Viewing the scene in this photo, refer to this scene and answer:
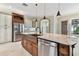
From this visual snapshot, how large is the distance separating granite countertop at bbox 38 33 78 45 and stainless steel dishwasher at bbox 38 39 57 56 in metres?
0.08

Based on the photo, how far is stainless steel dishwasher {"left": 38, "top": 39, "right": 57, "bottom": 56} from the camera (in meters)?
1.65

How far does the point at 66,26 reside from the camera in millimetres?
1587

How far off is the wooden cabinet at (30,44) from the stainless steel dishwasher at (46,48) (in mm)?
80

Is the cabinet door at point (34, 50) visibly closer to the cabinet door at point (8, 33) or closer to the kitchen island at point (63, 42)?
the kitchen island at point (63, 42)

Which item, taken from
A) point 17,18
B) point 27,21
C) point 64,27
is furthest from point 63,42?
point 17,18

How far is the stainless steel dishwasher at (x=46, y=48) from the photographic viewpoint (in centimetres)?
165

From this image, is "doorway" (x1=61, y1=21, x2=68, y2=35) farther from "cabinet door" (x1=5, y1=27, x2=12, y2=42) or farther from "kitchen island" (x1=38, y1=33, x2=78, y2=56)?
"cabinet door" (x1=5, y1=27, x2=12, y2=42)

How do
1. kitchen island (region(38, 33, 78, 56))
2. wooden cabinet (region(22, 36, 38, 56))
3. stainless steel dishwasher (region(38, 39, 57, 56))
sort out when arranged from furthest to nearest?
wooden cabinet (region(22, 36, 38, 56)) < stainless steel dishwasher (region(38, 39, 57, 56)) < kitchen island (region(38, 33, 78, 56))

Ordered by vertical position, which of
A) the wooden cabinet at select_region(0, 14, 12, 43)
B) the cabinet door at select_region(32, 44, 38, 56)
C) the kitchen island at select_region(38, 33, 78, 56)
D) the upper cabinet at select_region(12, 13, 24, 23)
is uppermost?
the upper cabinet at select_region(12, 13, 24, 23)

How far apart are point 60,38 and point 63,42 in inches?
3.9

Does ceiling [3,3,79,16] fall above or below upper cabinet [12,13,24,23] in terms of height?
above

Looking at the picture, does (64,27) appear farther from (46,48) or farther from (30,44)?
(30,44)

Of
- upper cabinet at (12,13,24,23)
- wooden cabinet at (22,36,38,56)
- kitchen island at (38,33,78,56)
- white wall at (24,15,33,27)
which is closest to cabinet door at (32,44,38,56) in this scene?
wooden cabinet at (22,36,38,56)

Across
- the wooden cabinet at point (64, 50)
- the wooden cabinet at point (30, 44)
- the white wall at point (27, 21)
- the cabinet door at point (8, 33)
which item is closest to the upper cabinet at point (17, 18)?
the white wall at point (27, 21)
